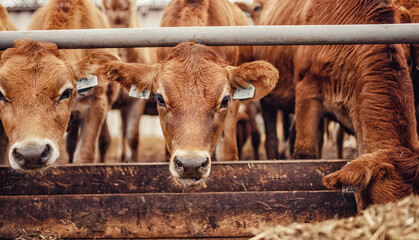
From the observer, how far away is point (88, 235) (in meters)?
3.23

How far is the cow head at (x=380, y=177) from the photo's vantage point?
2.64m

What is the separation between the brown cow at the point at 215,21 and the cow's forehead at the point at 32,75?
48.6 inches

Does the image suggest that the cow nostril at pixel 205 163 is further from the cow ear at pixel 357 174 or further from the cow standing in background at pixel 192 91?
the cow ear at pixel 357 174

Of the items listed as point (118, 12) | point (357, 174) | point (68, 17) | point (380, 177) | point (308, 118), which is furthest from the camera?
point (118, 12)

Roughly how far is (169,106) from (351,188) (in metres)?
1.38

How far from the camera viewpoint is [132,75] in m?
3.49

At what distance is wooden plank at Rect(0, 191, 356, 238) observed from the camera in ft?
10.6

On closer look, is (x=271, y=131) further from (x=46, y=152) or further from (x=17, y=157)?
(x=17, y=157)

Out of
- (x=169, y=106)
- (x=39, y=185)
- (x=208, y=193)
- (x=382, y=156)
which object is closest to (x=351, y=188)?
(x=382, y=156)

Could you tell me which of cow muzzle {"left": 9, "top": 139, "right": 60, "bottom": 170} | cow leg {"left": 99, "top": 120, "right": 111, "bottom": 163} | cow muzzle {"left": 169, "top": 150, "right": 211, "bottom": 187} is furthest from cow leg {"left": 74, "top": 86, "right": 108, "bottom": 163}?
cow muzzle {"left": 169, "top": 150, "right": 211, "bottom": 187}

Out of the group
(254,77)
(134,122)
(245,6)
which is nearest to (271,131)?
(134,122)

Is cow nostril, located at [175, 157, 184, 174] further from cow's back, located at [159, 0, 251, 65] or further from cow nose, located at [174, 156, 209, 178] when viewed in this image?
cow's back, located at [159, 0, 251, 65]

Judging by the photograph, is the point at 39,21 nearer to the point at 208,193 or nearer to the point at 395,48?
the point at 208,193

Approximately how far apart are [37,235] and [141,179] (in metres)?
0.84
